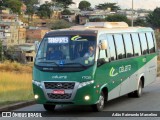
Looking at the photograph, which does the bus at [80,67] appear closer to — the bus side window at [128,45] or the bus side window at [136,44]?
the bus side window at [128,45]

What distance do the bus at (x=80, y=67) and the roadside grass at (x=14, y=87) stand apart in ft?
6.66

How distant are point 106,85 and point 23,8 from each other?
524 ft

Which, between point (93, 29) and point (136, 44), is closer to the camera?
point (93, 29)

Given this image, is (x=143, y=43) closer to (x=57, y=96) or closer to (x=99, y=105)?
(x=99, y=105)

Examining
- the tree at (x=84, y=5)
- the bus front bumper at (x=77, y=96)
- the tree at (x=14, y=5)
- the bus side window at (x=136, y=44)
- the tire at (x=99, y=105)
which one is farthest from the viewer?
the tree at (x=84, y=5)

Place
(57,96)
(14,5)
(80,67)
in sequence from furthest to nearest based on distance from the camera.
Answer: (14,5), (80,67), (57,96)

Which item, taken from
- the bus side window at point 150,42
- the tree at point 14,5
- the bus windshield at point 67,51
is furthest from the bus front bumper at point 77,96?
the tree at point 14,5

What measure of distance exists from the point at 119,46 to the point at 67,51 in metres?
2.53

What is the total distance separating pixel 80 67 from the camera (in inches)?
484

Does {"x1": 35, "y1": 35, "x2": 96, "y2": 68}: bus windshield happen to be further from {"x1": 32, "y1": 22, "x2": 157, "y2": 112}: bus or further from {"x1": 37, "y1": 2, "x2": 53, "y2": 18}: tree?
{"x1": 37, "y1": 2, "x2": 53, "y2": 18}: tree

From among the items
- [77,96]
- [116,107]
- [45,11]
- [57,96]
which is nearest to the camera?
[77,96]

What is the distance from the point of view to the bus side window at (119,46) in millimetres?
14491

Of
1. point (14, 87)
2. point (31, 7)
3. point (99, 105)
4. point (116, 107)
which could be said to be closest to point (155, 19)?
point (31, 7)

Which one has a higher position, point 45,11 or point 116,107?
point 116,107
